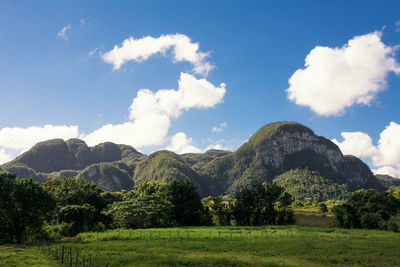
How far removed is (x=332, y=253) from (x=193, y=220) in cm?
5102

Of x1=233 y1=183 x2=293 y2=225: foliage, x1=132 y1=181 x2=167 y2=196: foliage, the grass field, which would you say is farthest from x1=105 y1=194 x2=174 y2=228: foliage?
the grass field

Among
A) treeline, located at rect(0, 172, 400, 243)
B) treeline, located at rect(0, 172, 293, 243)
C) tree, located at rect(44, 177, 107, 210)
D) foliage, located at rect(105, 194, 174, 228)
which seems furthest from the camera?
tree, located at rect(44, 177, 107, 210)

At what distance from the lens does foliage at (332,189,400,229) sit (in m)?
65.4

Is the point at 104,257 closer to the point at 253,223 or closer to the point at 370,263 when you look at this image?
the point at 370,263

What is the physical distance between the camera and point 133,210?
6450 cm

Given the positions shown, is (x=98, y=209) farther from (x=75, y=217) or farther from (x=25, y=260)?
(x=25, y=260)

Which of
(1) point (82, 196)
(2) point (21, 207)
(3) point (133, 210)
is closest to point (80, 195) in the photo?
(1) point (82, 196)

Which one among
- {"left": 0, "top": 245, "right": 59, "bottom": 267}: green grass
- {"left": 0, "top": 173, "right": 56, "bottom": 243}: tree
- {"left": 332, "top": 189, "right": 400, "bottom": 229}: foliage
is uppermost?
{"left": 0, "top": 173, "right": 56, "bottom": 243}: tree

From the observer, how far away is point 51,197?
151 ft

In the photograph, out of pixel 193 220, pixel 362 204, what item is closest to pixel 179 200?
pixel 193 220

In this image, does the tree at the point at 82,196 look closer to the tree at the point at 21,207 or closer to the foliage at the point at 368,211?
the tree at the point at 21,207

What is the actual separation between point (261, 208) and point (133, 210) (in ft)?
131

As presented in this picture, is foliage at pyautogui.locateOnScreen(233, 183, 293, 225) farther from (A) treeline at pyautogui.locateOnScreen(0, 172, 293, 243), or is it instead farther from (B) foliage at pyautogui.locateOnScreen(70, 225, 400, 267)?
(B) foliage at pyautogui.locateOnScreen(70, 225, 400, 267)

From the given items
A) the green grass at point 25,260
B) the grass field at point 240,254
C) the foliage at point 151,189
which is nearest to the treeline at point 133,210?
the grass field at point 240,254
